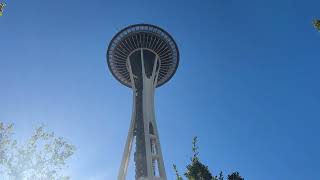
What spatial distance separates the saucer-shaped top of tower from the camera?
5856 centimetres

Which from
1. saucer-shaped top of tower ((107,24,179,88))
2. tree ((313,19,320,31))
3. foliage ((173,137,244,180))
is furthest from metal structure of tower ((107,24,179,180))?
tree ((313,19,320,31))

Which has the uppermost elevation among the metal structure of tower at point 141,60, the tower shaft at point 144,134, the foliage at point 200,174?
the metal structure of tower at point 141,60

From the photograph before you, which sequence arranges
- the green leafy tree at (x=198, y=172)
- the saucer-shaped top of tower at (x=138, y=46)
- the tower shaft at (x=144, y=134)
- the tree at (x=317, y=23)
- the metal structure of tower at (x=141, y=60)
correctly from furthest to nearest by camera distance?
the saucer-shaped top of tower at (x=138, y=46) < the metal structure of tower at (x=141, y=60) < the tower shaft at (x=144, y=134) < the green leafy tree at (x=198, y=172) < the tree at (x=317, y=23)

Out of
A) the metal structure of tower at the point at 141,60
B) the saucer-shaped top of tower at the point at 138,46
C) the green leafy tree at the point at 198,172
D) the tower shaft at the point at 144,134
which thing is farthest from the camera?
the saucer-shaped top of tower at the point at 138,46

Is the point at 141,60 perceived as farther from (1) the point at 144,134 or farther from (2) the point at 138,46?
(1) the point at 144,134

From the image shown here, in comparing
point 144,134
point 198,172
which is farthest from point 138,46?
point 198,172

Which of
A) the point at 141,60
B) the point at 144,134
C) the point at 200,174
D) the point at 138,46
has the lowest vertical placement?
the point at 200,174

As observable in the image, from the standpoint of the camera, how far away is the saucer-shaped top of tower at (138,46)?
58562 millimetres

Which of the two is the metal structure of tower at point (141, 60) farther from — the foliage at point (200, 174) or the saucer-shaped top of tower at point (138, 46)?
the foliage at point (200, 174)

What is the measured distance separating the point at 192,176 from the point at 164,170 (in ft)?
67.9

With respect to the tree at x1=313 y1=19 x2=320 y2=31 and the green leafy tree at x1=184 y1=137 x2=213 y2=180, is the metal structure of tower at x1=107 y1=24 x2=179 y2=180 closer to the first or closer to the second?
the green leafy tree at x1=184 y1=137 x2=213 y2=180

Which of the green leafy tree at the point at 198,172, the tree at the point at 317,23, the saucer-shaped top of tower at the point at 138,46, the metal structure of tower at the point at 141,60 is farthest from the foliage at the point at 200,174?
the saucer-shaped top of tower at the point at 138,46

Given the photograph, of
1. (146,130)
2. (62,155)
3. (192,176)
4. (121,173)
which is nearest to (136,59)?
(146,130)

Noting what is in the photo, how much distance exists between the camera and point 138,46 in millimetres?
59219
